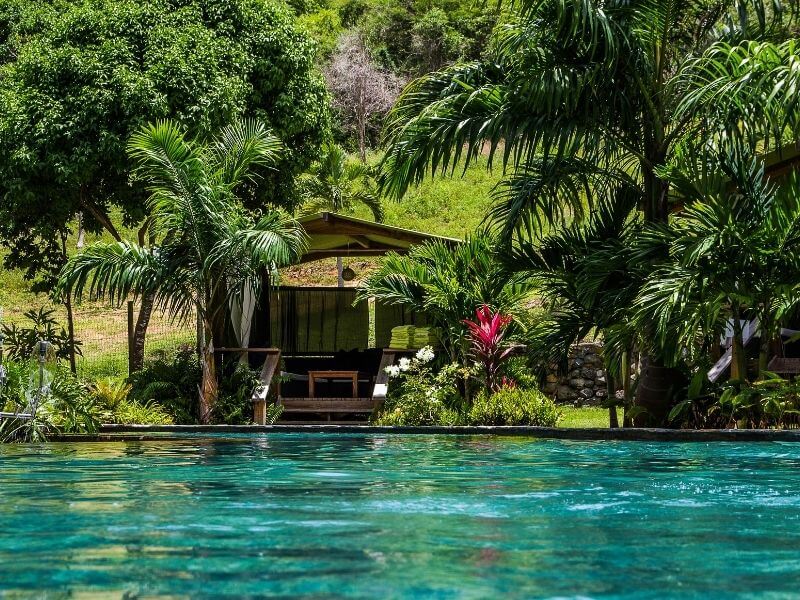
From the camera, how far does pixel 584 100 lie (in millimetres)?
12109

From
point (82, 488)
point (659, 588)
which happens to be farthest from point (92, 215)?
point (659, 588)

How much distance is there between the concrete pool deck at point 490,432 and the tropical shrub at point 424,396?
90 centimetres

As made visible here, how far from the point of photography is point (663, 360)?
11852mm

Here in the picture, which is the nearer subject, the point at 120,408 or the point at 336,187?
the point at 120,408

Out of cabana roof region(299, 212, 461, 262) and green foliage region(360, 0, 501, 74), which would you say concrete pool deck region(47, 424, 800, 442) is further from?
green foliage region(360, 0, 501, 74)

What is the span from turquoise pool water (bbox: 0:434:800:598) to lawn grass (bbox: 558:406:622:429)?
3.96m

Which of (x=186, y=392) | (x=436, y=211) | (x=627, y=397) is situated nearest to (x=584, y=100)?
(x=627, y=397)

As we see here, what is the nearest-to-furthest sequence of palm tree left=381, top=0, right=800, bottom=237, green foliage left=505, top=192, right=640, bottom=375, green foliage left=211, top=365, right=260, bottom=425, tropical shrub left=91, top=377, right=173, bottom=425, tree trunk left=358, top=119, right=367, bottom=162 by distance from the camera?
palm tree left=381, top=0, right=800, bottom=237
green foliage left=505, top=192, right=640, bottom=375
tropical shrub left=91, top=377, right=173, bottom=425
green foliage left=211, top=365, right=260, bottom=425
tree trunk left=358, top=119, right=367, bottom=162

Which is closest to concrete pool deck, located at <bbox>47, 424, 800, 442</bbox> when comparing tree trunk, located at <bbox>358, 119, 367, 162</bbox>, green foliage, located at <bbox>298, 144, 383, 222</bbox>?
green foliage, located at <bbox>298, 144, 383, 222</bbox>

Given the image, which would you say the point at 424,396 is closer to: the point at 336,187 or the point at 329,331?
the point at 329,331

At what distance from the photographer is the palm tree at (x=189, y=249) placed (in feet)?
44.9

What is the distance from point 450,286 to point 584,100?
3298 millimetres

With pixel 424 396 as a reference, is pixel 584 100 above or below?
above

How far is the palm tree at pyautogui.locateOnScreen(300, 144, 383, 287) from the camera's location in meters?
27.3
